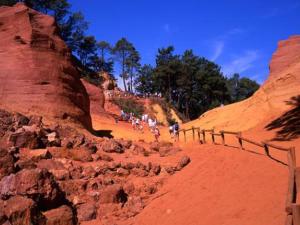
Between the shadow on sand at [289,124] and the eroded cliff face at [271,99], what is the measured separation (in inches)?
25.7

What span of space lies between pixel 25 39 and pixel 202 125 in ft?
54.8

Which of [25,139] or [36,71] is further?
[36,71]

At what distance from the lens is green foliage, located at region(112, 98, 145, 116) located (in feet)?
150

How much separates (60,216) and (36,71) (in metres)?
9.93

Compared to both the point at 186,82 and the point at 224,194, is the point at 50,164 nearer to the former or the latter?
the point at 224,194

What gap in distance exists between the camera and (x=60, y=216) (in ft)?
30.5

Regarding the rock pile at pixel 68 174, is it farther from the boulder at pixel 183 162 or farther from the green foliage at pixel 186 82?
the green foliage at pixel 186 82

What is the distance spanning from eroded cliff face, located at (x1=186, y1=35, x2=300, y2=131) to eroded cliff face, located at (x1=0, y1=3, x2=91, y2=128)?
1093 centimetres

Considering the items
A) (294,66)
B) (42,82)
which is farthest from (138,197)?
(294,66)

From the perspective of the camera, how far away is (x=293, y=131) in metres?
17.9

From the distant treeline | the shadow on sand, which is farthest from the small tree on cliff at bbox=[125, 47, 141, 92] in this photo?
the shadow on sand

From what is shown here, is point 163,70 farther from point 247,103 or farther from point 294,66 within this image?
point 294,66

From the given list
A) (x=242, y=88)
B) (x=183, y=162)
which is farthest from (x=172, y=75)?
(x=183, y=162)

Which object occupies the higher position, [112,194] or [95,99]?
[95,99]
